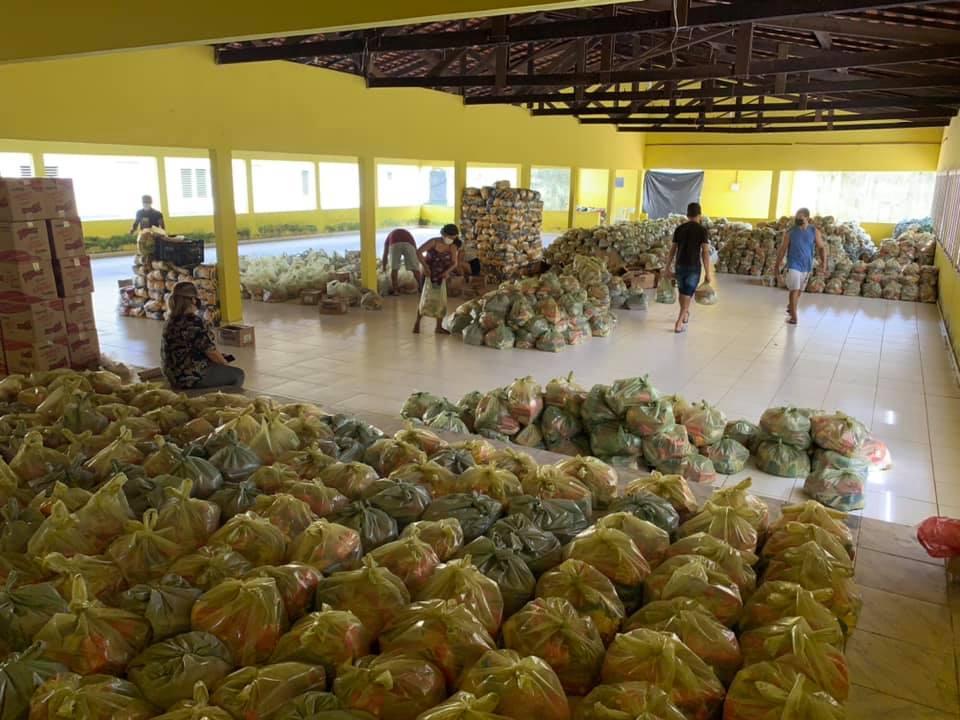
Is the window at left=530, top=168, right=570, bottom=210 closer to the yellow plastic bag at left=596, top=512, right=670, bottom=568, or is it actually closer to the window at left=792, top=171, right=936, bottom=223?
the window at left=792, top=171, right=936, bottom=223

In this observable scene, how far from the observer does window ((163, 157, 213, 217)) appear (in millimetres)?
20328

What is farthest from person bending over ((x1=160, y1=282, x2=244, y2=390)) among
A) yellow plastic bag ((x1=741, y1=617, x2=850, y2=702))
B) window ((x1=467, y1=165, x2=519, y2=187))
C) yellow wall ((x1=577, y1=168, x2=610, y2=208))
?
window ((x1=467, y1=165, x2=519, y2=187))

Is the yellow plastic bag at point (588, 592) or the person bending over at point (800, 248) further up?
the person bending over at point (800, 248)

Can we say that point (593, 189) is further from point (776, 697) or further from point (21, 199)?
point (776, 697)

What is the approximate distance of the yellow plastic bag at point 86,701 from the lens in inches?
60.7

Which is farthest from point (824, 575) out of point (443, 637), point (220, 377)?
point (220, 377)

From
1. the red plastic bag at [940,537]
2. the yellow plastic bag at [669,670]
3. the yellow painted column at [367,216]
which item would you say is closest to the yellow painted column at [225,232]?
the yellow painted column at [367,216]

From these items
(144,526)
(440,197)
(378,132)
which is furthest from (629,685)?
(440,197)

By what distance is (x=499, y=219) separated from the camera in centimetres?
1399

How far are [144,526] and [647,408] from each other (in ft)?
11.8

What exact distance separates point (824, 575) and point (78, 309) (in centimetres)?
638

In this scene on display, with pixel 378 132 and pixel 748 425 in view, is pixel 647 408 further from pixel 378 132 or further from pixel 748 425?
pixel 378 132

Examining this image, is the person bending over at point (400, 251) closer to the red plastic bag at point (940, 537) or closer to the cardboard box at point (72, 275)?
the cardboard box at point (72, 275)

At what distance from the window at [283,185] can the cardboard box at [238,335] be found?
50.9 ft
